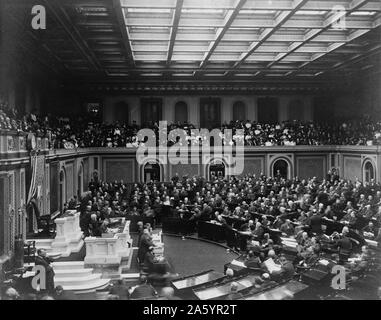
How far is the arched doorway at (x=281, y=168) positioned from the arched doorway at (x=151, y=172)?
788 centimetres

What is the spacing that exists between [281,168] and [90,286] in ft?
68.1

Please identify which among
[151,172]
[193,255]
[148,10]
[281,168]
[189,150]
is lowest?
[193,255]

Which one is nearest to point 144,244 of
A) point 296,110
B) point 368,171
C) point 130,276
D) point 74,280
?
point 130,276

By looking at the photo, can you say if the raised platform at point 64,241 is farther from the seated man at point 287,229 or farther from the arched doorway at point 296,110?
the arched doorway at point 296,110

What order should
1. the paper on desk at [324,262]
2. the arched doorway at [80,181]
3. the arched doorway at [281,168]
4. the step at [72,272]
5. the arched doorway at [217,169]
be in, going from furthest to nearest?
1. the arched doorway at [281,168]
2. the arched doorway at [217,169]
3. the arched doorway at [80,181]
4. the step at [72,272]
5. the paper on desk at [324,262]

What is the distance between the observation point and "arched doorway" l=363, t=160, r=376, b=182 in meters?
25.0

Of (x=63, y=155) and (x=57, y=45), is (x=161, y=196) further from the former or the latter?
(x=57, y=45)

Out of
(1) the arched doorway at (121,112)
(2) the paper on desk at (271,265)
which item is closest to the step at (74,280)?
(2) the paper on desk at (271,265)

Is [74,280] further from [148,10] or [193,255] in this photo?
[148,10]

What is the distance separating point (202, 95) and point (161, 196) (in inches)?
504

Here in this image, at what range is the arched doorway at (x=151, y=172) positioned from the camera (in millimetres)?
28572

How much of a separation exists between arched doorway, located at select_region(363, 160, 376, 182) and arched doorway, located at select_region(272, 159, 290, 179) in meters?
5.24

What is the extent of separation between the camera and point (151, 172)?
2877 cm
